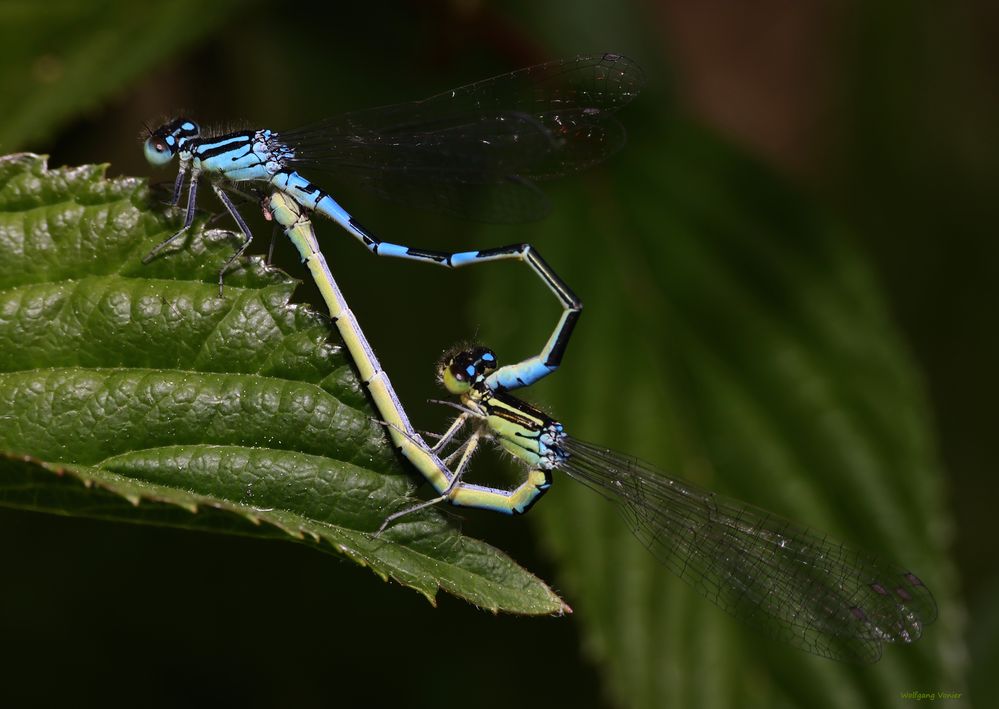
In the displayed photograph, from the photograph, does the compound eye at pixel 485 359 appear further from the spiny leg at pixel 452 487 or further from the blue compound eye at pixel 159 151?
the blue compound eye at pixel 159 151

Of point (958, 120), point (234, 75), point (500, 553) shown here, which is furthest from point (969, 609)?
point (234, 75)

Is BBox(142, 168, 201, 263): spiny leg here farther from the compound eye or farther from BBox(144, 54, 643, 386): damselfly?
the compound eye

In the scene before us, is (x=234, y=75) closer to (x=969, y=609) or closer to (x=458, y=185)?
(x=458, y=185)

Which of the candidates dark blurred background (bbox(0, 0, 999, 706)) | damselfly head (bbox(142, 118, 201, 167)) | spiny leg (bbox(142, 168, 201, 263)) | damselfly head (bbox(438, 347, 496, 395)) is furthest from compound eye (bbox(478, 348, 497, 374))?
damselfly head (bbox(142, 118, 201, 167))

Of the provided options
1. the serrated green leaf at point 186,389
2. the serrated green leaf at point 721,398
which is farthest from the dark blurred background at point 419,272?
the serrated green leaf at point 186,389

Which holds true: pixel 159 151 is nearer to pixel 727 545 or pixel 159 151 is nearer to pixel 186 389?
pixel 186 389
